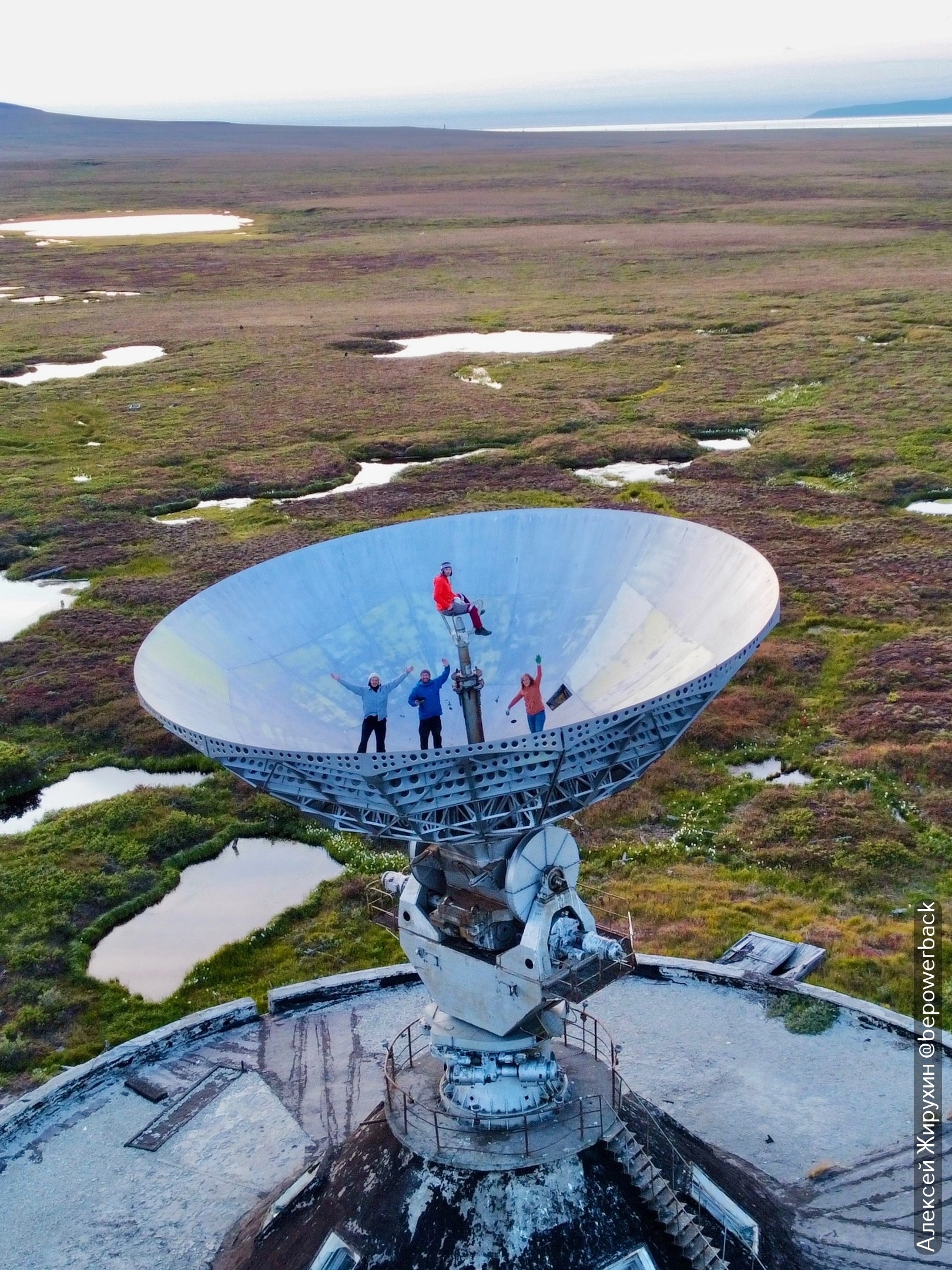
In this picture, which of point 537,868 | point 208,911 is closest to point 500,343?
point 208,911

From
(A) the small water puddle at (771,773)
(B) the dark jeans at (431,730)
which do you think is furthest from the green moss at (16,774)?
(B) the dark jeans at (431,730)

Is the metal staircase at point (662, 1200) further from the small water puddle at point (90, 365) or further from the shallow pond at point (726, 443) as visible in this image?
the small water puddle at point (90, 365)

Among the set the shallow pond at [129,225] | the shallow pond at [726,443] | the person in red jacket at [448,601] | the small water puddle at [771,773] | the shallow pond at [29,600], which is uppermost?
the person in red jacket at [448,601]

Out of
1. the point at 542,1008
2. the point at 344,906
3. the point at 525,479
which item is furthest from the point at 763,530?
the point at 542,1008

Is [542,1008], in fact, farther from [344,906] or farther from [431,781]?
[344,906]

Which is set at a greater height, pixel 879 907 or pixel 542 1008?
pixel 542 1008

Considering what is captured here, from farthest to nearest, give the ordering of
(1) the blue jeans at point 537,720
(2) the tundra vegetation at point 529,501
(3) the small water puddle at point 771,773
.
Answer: (3) the small water puddle at point 771,773 → (2) the tundra vegetation at point 529,501 → (1) the blue jeans at point 537,720

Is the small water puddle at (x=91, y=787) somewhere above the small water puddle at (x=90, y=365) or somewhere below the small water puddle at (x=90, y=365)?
below
